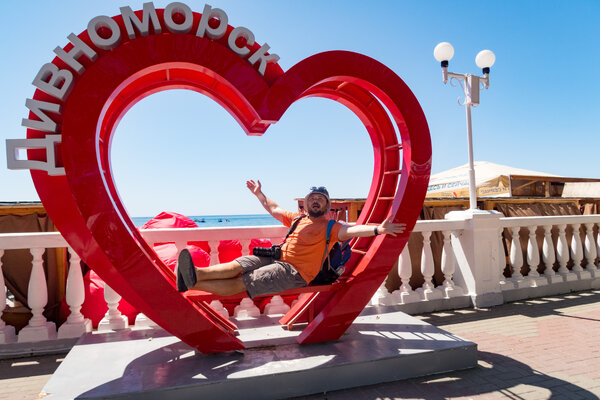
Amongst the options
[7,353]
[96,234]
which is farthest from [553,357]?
[7,353]

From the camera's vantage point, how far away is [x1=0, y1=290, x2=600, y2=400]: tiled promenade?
9.63ft

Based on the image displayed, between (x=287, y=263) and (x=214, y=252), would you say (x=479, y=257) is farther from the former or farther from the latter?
(x=214, y=252)

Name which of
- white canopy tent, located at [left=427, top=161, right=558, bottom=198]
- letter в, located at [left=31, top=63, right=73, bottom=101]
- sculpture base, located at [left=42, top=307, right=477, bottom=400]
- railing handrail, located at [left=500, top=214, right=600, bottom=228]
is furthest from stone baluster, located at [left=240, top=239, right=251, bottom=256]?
white canopy tent, located at [left=427, top=161, right=558, bottom=198]

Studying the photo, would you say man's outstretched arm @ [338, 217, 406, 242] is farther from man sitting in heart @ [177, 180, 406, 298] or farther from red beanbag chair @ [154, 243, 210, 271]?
red beanbag chair @ [154, 243, 210, 271]

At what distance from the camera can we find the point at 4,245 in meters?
3.81

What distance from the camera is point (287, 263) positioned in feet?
Result: 10.8

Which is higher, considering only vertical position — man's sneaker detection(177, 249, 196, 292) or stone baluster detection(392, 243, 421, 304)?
man's sneaker detection(177, 249, 196, 292)

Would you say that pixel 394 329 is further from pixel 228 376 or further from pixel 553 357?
pixel 228 376

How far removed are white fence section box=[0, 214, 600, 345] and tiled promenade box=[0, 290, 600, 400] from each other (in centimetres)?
28

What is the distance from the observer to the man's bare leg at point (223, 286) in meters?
2.98

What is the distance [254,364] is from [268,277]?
2.20ft

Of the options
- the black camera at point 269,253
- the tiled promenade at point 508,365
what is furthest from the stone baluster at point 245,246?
the tiled promenade at point 508,365

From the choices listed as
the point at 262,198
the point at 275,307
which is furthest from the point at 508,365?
the point at 262,198

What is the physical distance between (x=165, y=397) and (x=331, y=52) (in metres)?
2.96
